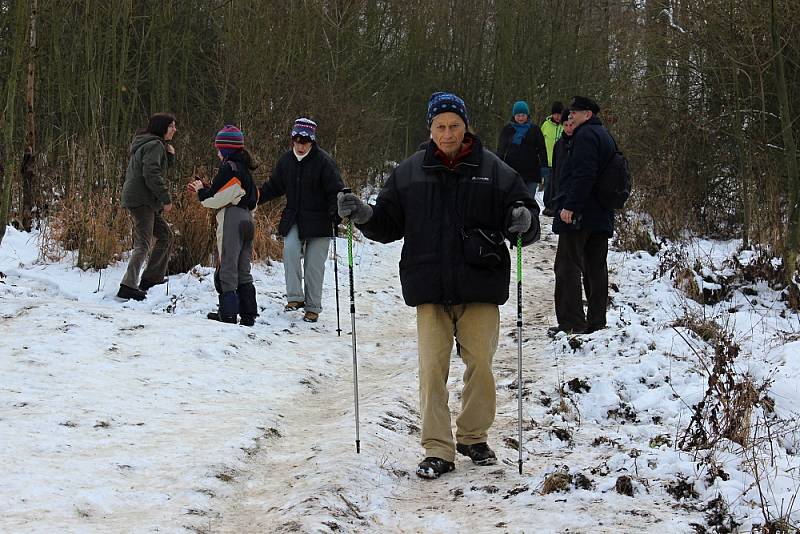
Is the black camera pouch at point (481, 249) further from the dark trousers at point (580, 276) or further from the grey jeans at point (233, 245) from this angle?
the grey jeans at point (233, 245)

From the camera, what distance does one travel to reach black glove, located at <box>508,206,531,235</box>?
16.0ft

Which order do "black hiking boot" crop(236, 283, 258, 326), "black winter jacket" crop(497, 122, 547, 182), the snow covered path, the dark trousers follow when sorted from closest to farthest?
the snow covered path
the dark trousers
"black hiking boot" crop(236, 283, 258, 326)
"black winter jacket" crop(497, 122, 547, 182)

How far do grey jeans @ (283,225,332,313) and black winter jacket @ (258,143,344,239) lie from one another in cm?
10

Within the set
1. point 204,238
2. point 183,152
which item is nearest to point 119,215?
point 204,238

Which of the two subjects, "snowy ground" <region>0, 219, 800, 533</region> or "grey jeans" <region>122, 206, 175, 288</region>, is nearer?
"snowy ground" <region>0, 219, 800, 533</region>

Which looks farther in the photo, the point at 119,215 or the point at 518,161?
the point at 518,161

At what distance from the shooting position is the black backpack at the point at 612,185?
795cm

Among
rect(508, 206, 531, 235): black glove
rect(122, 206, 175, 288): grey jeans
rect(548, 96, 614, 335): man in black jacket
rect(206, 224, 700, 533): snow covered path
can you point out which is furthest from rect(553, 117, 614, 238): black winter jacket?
rect(122, 206, 175, 288): grey jeans

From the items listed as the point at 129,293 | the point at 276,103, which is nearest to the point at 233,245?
the point at 129,293

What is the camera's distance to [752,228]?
39.8 ft

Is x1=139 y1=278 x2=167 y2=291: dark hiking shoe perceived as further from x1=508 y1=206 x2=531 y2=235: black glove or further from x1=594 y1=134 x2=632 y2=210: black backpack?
x1=508 y1=206 x2=531 y2=235: black glove

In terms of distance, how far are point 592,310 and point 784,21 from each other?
524cm

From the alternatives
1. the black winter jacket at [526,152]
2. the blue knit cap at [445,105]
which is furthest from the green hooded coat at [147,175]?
the black winter jacket at [526,152]

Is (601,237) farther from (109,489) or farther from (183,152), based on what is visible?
(183,152)
